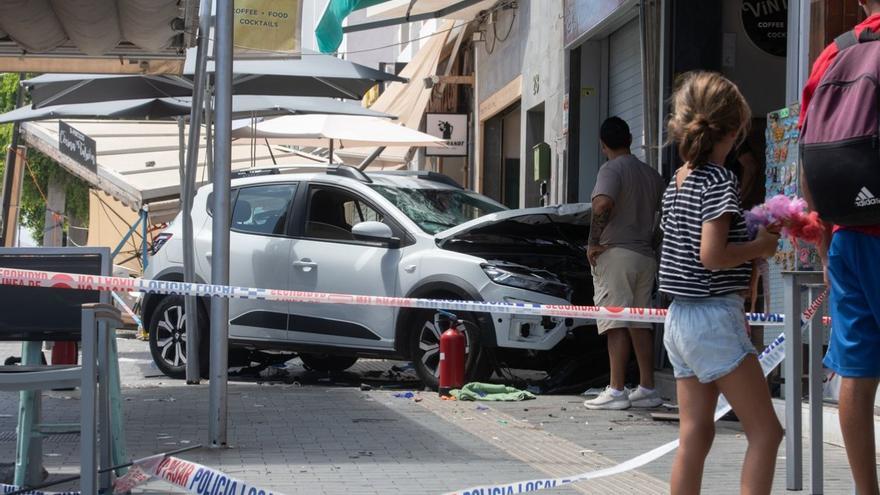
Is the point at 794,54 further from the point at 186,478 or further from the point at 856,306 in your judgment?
the point at 186,478

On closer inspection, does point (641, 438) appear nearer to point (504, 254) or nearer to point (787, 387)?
point (504, 254)

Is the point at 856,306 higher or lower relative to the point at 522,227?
lower

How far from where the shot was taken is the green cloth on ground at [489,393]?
10.2 meters

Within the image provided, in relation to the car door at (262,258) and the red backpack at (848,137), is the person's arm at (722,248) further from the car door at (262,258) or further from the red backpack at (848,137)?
the car door at (262,258)

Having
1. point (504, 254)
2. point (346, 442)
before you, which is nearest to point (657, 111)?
point (504, 254)

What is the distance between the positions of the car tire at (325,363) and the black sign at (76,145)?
273 inches

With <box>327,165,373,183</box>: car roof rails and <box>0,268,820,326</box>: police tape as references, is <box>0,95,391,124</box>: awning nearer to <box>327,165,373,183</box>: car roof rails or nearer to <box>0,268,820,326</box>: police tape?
<box>327,165,373,183</box>: car roof rails

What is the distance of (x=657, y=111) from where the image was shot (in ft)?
38.5

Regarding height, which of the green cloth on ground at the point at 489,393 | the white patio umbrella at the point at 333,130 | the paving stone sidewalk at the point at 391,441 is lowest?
the paving stone sidewalk at the point at 391,441

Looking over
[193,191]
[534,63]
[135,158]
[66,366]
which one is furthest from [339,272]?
[135,158]

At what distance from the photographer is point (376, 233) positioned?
11.1 m

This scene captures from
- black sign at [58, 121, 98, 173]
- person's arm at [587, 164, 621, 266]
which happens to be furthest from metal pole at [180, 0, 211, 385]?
black sign at [58, 121, 98, 173]

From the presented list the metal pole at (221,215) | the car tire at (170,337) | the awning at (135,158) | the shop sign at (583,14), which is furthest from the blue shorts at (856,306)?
the awning at (135,158)

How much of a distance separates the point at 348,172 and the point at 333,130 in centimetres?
540
